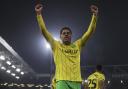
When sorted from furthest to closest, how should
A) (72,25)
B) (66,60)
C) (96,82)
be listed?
(72,25)
(96,82)
(66,60)

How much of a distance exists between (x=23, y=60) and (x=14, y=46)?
4.98 m

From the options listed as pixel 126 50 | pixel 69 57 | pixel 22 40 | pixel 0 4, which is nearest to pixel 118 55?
pixel 126 50

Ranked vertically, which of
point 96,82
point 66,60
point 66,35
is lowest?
point 96,82

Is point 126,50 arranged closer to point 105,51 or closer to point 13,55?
point 105,51

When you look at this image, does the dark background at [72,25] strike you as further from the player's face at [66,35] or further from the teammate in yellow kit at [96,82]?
the player's face at [66,35]

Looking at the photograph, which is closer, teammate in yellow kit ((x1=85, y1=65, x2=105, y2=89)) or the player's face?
the player's face

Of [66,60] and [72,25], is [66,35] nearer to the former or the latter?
[66,60]

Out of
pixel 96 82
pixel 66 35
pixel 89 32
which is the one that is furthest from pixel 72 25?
pixel 66 35

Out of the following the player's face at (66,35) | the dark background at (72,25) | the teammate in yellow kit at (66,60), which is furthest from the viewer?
the dark background at (72,25)

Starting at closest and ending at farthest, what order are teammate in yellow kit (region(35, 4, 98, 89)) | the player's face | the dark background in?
1. teammate in yellow kit (region(35, 4, 98, 89))
2. the player's face
3. the dark background

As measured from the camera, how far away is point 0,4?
19.7m

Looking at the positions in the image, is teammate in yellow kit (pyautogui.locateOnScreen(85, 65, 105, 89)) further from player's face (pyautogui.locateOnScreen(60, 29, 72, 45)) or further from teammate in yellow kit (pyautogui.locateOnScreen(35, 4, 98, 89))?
player's face (pyautogui.locateOnScreen(60, 29, 72, 45))

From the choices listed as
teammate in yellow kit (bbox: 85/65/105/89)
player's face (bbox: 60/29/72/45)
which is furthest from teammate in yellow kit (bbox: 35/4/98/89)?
teammate in yellow kit (bbox: 85/65/105/89)

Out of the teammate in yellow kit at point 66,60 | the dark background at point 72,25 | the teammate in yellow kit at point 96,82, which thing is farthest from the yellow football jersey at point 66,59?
the dark background at point 72,25
